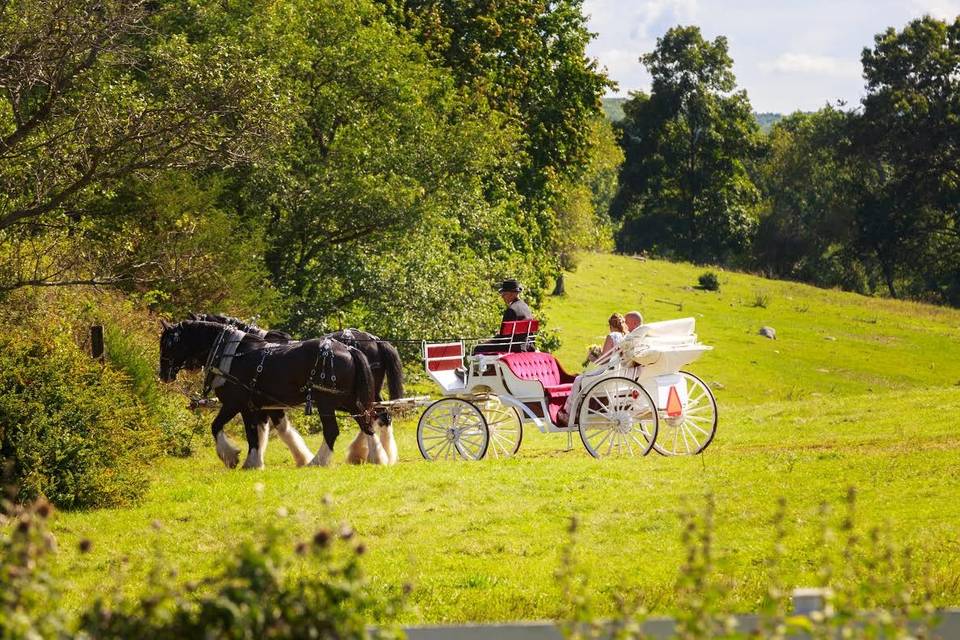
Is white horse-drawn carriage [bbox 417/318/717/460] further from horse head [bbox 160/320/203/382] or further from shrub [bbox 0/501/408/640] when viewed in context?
shrub [bbox 0/501/408/640]

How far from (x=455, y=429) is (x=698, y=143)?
226 feet

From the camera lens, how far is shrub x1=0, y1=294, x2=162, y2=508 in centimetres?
1378

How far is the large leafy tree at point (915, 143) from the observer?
71438 millimetres

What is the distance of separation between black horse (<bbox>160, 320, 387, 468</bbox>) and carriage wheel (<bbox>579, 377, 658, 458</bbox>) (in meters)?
2.76

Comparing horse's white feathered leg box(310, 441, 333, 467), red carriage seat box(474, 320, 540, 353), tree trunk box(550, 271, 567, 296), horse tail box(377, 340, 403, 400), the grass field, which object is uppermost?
tree trunk box(550, 271, 567, 296)

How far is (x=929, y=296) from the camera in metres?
77.3

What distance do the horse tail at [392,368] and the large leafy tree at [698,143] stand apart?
67.1 meters

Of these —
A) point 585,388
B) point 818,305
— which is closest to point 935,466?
point 585,388

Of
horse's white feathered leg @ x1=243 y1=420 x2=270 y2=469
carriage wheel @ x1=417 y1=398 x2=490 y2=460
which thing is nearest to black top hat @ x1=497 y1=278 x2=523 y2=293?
Answer: carriage wheel @ x1=417 y1=398 x2=490 y2=460

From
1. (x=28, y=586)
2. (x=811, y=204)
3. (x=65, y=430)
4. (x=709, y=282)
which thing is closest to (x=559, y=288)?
(x=709, y=282)

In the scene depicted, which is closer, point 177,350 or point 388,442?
point 388,442

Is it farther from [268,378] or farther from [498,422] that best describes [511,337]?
[268,378]

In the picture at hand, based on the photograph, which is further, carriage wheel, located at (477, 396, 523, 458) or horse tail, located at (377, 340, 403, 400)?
horse tail, located at (377, 340, 403, 400)

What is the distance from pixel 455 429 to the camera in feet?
56.1
